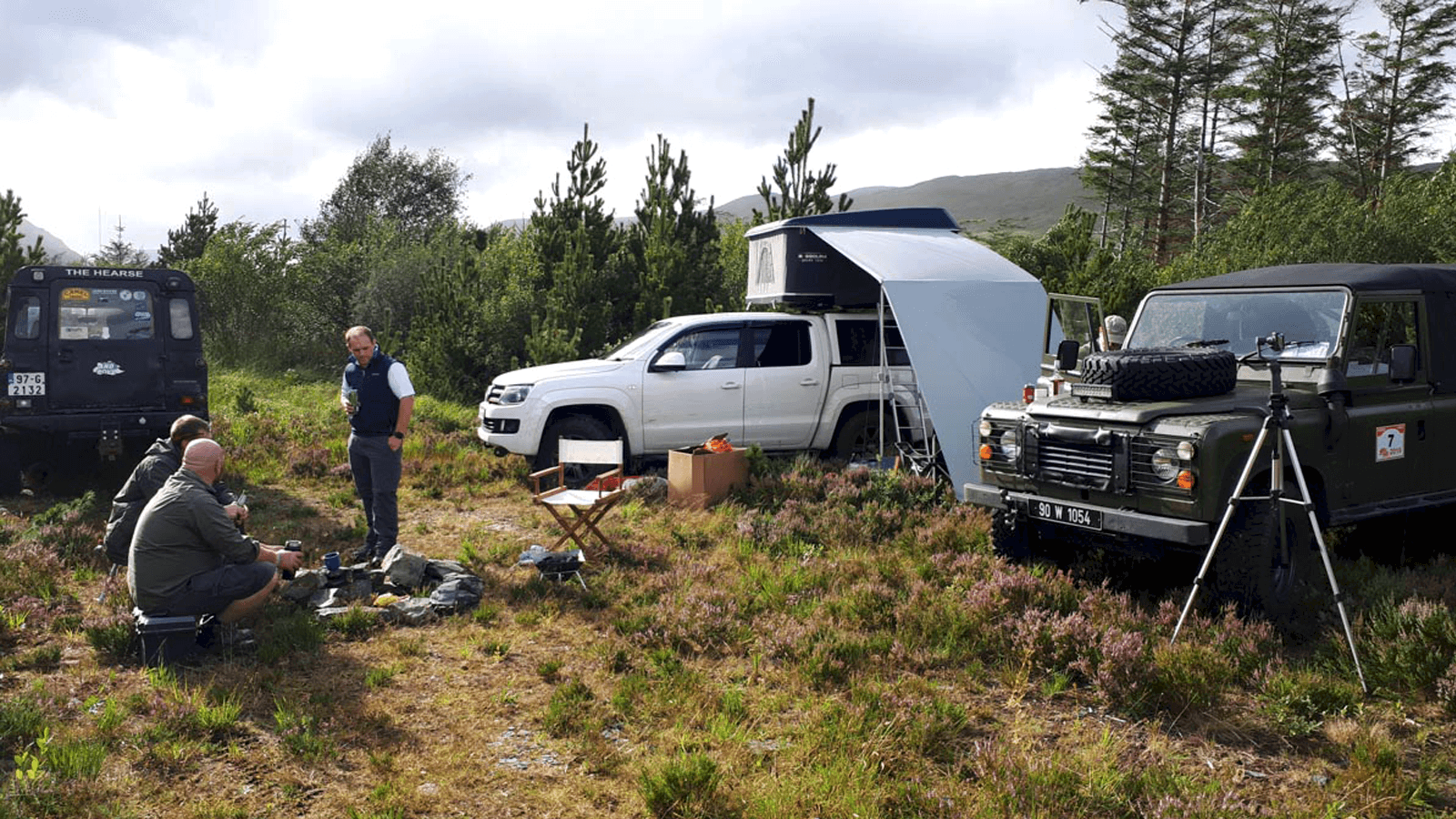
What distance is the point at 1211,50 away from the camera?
40.6 meters

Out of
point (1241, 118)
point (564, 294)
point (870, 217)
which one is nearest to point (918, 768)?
point (870, 217)

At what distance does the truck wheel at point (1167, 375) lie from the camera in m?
5.79

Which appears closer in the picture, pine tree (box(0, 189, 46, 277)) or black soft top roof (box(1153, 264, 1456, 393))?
black soft top roof (box(1153, 264, 1456, 393))

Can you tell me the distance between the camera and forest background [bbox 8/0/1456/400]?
16328mm

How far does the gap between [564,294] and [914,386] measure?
715 centimetres

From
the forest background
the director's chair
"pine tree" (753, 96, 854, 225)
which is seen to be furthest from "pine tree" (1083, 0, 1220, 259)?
the director's chair

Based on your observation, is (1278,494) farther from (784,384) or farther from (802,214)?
(802,214)

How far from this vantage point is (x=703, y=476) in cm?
902

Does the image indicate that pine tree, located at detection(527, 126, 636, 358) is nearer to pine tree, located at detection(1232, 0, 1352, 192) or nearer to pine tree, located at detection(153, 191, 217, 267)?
pine tree, located at detection(153, 191, 217, 267)

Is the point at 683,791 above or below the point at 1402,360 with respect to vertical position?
below

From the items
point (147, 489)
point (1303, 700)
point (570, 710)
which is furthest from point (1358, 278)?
point (147, 489)

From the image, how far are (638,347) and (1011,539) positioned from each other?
4835 millimetres

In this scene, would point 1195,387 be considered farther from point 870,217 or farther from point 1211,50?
point 1211,50

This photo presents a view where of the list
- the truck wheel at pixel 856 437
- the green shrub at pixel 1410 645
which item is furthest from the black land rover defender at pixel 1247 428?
the truck wheel at pixel 856 437
